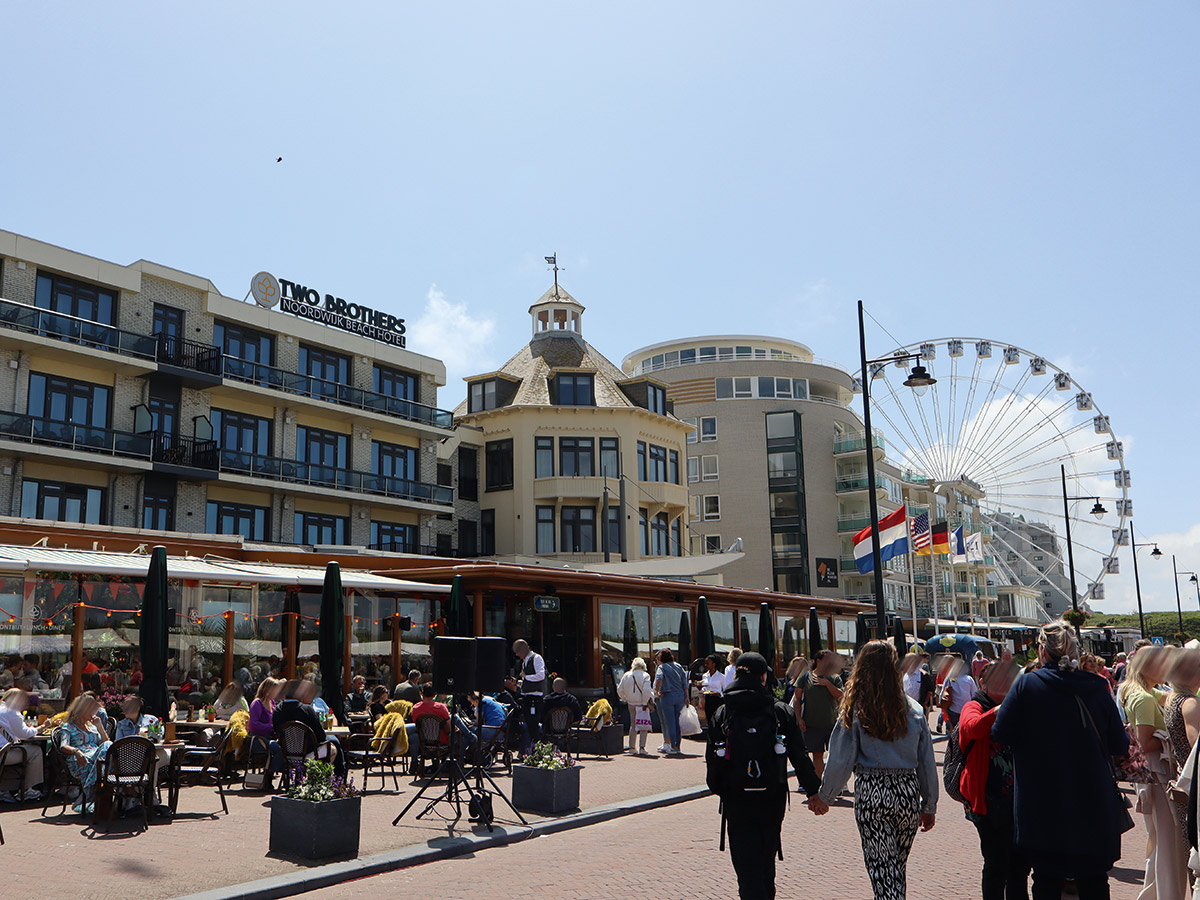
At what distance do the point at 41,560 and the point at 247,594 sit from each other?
5046mm

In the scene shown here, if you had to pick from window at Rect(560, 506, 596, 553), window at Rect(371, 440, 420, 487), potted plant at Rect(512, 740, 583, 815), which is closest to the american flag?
window at Rect(560, 506, 596, 553)

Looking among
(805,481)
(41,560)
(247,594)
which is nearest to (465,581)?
(247,594)

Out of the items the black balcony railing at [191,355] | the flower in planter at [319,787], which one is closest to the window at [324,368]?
the black balcony railing at [191,355]

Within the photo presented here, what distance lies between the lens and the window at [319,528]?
3669cm

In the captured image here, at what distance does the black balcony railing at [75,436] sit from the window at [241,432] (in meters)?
3.06

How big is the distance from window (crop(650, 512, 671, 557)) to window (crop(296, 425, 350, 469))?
43.1 ft

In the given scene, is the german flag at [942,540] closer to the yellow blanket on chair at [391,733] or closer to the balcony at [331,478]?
the balcony at [331,478]

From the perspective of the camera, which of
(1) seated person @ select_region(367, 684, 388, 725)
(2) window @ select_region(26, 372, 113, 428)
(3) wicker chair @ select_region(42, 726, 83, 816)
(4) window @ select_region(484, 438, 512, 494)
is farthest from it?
A: (4) window @ select_region(484, 438, 512, 494)

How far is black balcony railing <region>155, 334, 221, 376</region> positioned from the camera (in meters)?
32.6

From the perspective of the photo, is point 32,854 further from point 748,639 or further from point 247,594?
point 748,639

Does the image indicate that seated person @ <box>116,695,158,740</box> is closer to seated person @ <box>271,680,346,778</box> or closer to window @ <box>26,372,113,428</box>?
seated person @ <box>271,680,346,778</box>

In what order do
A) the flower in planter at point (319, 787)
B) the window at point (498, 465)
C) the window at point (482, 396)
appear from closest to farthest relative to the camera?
the flower in planter at point (319, 787) < the window at point (498, 465) < the window at point (482, 396)

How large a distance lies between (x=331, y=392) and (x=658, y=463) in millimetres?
14713

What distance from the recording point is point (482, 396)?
4541cm
